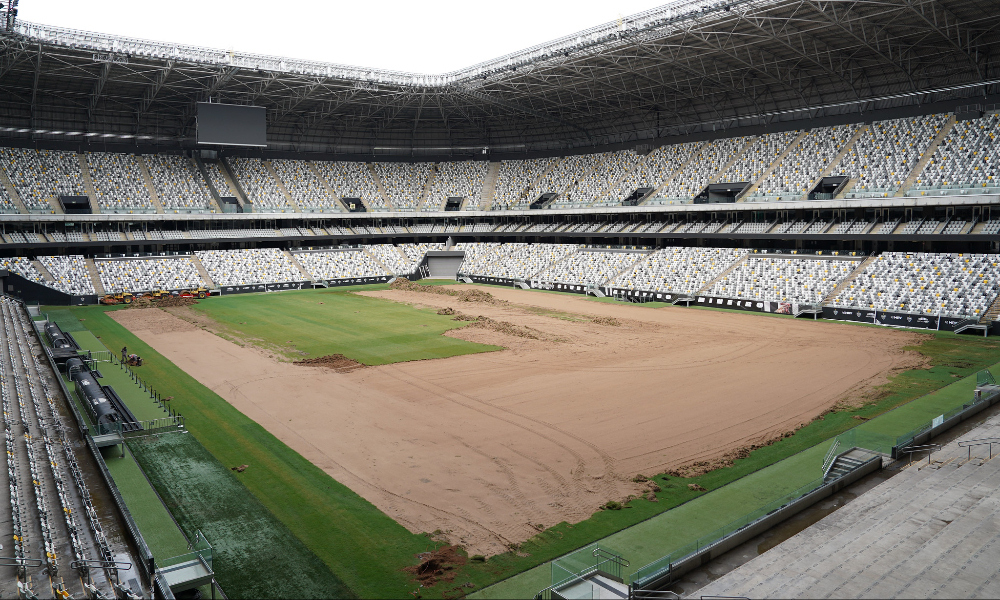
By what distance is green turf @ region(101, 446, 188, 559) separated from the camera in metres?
14.5

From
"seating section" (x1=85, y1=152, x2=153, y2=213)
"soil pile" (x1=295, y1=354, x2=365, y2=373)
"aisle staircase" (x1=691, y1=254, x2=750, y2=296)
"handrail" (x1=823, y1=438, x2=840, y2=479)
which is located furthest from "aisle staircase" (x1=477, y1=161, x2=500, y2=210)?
"handrail" (x1=823, y1=438, x2=840, y2=479)

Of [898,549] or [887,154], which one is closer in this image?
[898,549]

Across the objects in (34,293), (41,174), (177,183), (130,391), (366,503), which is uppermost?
(41,174)

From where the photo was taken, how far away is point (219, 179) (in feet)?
240

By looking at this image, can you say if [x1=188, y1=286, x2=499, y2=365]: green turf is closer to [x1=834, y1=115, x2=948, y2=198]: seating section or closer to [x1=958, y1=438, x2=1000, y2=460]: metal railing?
[x1=958, y1=438, x2=1000, y2=460]: metal railing

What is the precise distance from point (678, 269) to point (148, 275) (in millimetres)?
49267

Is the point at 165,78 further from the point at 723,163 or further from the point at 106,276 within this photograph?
the point at 723,163

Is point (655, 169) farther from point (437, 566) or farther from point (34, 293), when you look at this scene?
point (437, 566)

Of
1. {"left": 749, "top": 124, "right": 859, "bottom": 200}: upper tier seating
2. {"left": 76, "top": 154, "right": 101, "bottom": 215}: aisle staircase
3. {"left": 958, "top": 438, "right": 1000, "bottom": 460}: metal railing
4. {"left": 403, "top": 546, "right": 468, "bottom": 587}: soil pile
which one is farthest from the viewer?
{"left": 76, "top": 154, "right": 101, "bottom": 215}: aisle staircase

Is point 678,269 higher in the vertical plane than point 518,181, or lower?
lower

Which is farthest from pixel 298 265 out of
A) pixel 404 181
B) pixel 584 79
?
pixel 584 79

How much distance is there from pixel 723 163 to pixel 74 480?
59.9 meters

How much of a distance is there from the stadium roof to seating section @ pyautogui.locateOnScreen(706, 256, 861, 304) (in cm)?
1577

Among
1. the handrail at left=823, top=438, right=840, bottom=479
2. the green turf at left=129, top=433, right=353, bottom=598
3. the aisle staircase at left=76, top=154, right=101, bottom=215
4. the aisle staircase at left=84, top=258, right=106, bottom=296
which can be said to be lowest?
the green turf at left=129, top=433, right=353, bottom=598
